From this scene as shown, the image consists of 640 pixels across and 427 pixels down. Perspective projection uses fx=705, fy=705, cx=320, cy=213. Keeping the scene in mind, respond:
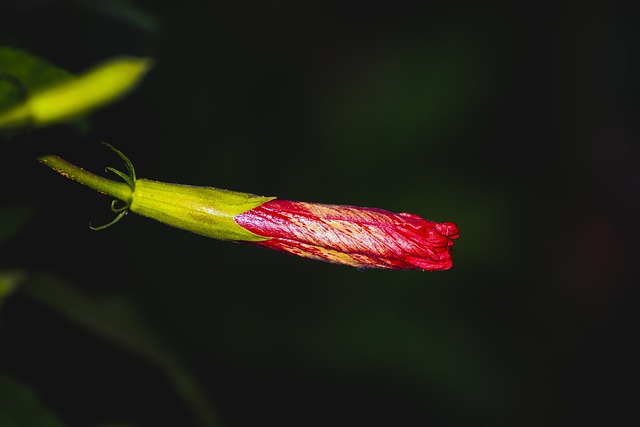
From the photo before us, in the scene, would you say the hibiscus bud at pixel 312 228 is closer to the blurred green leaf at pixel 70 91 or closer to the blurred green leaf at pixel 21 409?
the blurred green leaf at pixel 70 91

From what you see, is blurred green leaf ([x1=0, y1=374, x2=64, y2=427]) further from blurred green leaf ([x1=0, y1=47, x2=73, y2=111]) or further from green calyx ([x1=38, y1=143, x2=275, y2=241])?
blurred green leaf ([x1=0, y1=47, x2=73, y2=111])

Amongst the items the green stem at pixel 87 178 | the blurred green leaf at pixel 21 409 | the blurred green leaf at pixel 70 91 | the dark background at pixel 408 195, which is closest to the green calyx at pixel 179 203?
the green stem at pixel 87 178

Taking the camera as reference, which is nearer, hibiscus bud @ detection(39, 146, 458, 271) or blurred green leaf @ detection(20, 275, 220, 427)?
hibiscus bud @ detection(39, 146, 458, 271)

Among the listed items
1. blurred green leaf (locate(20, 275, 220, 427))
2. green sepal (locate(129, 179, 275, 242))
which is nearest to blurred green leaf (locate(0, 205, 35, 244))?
blurred green leaf (locate(20, 275, 220, 427))

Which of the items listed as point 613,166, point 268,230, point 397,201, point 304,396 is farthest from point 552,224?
point 268,230

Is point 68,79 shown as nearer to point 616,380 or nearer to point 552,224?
point 552,224
